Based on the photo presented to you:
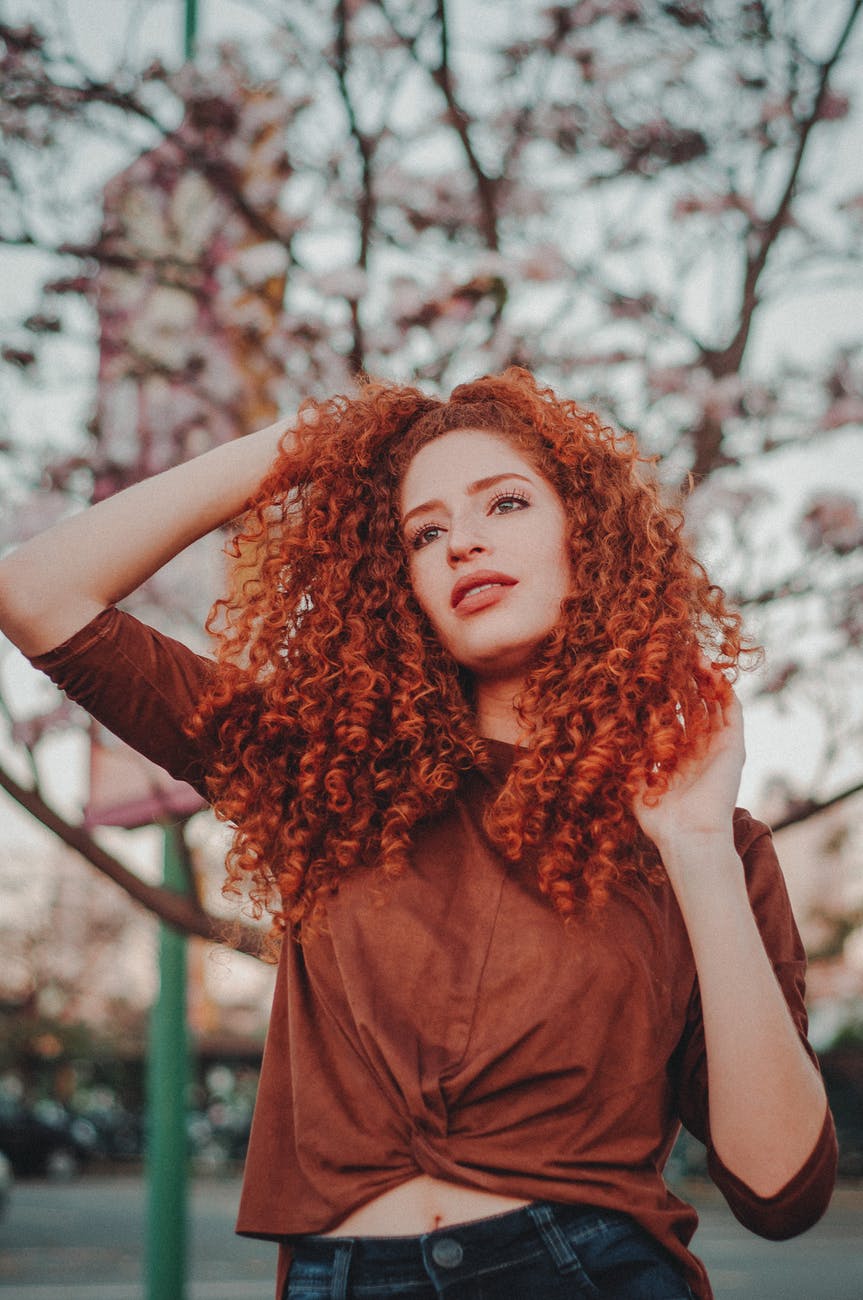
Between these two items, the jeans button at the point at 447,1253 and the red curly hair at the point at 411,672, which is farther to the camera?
the red curly hair at the point at 411,672

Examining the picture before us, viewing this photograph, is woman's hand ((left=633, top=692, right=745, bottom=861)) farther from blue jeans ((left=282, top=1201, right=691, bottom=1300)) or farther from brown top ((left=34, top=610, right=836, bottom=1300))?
blue jeans ((left=282, top=1201, right=691, bottom=1300))

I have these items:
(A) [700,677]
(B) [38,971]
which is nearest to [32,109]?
(A) [700,677]

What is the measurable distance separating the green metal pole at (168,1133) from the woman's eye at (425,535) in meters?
2.69

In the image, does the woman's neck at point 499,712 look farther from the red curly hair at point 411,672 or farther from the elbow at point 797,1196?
the elbow at point 797,1196

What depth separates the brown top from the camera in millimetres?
1304

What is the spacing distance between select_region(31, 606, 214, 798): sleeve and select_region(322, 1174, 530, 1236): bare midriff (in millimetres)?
583

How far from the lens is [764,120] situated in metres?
3.68

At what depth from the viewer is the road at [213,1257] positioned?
364 inches

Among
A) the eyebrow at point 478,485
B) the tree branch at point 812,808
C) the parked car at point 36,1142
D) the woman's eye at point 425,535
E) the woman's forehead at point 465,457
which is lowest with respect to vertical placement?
the woman's eye at point 425,535

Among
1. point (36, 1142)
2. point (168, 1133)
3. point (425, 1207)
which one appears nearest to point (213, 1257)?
point (168, 1133)

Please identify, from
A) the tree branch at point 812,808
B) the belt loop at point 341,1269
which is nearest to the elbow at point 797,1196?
the belt loop at point 341,1269

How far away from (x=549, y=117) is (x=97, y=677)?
117 inches

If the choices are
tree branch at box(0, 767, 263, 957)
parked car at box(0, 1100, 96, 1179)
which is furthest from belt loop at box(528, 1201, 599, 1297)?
parked car at box(0, 1100, 96, 1179)

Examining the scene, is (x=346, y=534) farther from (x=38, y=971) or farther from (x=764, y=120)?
(x=38, y=971)
